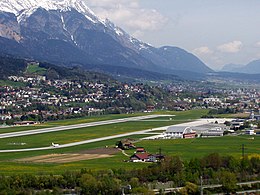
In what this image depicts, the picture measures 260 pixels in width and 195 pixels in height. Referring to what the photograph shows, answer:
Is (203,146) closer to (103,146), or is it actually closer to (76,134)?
(103,146)

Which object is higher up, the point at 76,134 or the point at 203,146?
the point at 76,134

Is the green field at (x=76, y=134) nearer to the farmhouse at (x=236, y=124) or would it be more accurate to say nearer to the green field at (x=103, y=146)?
the green field at (x=103, y=146)

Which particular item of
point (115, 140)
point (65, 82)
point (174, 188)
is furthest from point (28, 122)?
point (174, 188)

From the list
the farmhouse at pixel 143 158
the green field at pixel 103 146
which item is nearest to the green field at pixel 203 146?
the green field at pixel 103 146

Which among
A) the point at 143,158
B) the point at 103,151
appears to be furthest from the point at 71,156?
the point at 143,158

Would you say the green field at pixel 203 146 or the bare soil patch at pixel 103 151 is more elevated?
the green field at pixel 203 146
